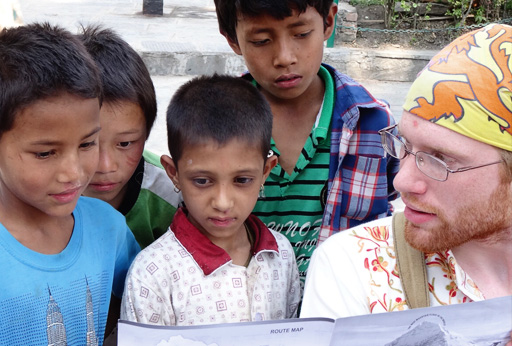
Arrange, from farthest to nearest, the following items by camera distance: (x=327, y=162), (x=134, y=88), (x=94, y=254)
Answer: (x=327, y=162)
(x=134, y=88)
(x=94, y=254)

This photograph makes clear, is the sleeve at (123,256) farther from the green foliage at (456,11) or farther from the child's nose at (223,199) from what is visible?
the green foliage at (456,11)

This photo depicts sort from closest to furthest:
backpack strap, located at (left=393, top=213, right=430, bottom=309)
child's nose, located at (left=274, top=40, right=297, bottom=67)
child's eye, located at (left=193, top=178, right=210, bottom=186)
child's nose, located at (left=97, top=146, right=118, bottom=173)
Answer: backpack strap, located at (left=393, top=213, right=430, bottom=309)
child's eye, located at (left=193, top=178, right=210, bottom=186)
child's nose, located at (left=97, top=146, right=118, bottom=173)
child's nose, located at (left=274, top=40, right=297, bottom=67)

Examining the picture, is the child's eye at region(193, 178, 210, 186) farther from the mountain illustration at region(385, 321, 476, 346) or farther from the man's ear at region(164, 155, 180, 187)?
the mountain illustration at region(385, 321, 476, 346)

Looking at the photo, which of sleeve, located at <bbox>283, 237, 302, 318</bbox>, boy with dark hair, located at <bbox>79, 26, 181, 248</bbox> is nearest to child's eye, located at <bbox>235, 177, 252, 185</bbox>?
sleeve, located at <bbox>283, 237, 302, 318</bbox>

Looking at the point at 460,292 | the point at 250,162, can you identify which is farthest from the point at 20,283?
the point at 460,292

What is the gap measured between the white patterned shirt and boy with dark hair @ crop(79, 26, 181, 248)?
0.30m

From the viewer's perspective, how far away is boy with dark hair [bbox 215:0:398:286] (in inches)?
95.9

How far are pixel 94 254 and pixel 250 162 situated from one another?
0.58 meters

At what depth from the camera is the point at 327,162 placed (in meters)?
2.53

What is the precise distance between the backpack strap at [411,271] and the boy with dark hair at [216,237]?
508 millimetres

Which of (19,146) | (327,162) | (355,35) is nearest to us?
(19,146)

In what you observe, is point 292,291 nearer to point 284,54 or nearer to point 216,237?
point 216,237

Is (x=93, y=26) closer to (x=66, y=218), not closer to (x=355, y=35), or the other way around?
(x=66, y=218)

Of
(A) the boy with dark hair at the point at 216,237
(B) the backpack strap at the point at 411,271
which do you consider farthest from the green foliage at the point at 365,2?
(B) the backpack strap at the point at 411,271
